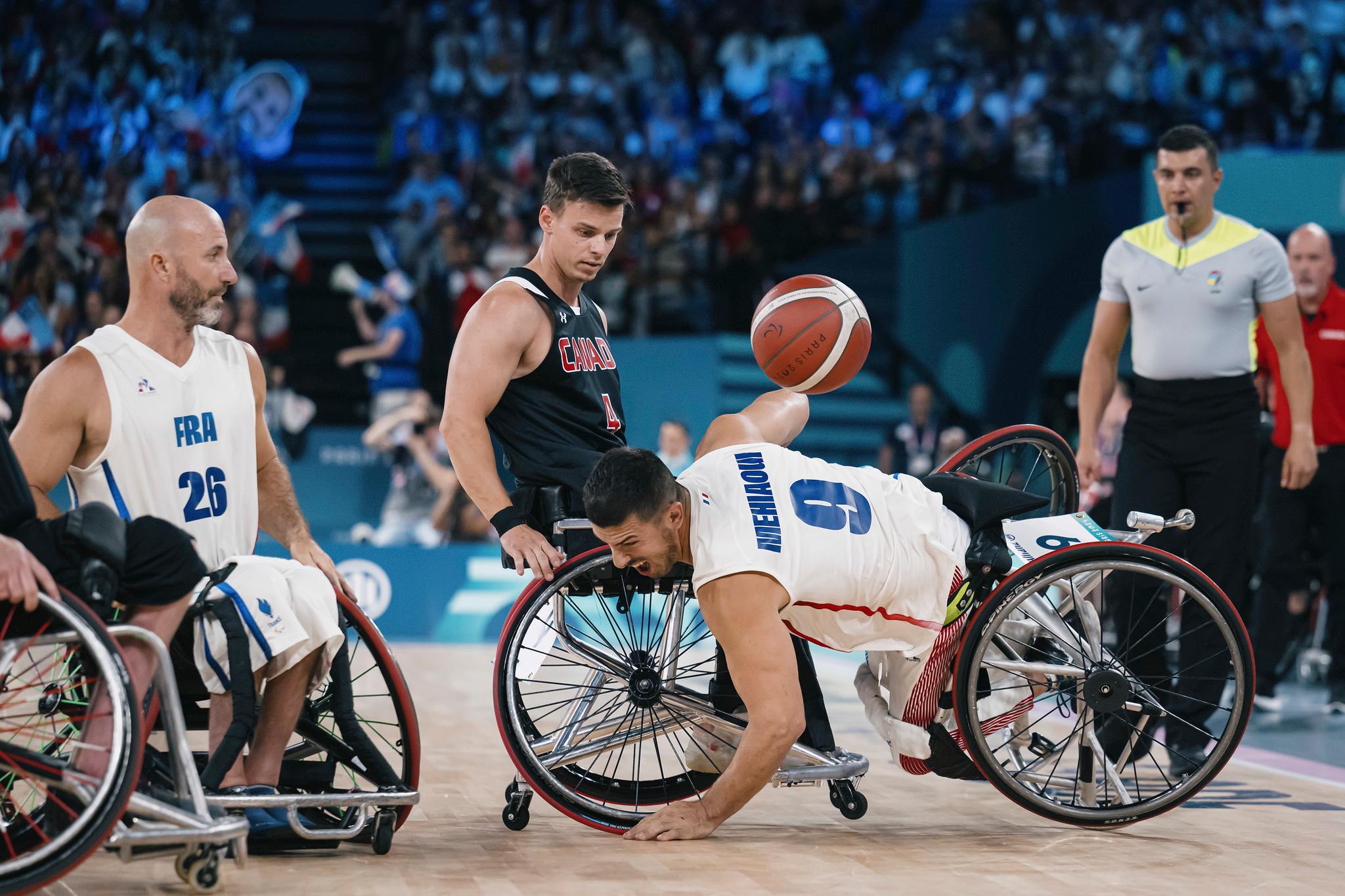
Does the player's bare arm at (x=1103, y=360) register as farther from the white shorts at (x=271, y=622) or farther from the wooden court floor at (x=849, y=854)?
the white shorts at (x=271, y=622)

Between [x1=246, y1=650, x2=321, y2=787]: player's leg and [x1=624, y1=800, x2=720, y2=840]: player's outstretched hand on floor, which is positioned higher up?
[x1=246, y1=650, x2=321, y2=787]: player's leg

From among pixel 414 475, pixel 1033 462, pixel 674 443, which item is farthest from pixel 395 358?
pixel 1033 462

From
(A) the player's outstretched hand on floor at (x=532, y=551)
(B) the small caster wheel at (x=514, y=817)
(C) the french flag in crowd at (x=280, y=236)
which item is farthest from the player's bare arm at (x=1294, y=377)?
(C) the french flag in crowd at (x=280, y=236)

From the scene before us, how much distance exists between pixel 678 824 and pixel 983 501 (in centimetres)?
118

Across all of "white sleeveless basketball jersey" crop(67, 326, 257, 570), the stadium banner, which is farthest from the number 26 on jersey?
the stadium banner

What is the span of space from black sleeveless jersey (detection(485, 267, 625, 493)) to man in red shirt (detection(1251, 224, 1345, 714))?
11.5 feet

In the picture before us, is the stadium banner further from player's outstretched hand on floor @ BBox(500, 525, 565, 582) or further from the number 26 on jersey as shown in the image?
the number 26 on jersey

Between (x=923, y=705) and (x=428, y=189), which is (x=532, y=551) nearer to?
(x=923, y=705)

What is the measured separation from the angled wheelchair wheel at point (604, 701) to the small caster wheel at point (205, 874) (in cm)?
97

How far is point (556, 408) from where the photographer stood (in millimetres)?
4199

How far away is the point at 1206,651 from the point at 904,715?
1453mm

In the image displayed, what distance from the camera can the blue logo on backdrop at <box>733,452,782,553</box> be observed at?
352 cm

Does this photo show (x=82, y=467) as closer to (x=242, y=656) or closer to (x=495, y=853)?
(x=242, y=656)

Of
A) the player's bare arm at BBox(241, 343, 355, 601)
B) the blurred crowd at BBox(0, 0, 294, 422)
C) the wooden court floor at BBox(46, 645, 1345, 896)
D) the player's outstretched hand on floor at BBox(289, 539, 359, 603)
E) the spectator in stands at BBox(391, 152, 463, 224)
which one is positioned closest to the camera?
the wooden court floor at BBox(46, 645, 1345, 896)
